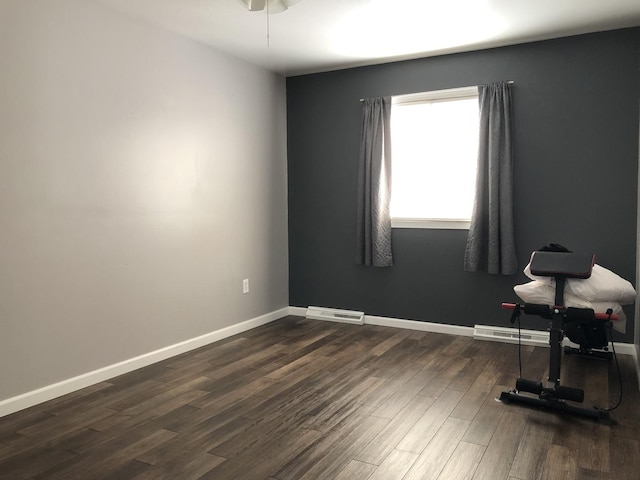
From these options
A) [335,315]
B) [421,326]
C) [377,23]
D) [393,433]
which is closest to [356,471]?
[393,433]

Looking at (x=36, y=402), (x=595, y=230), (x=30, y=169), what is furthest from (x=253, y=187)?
(x=595, y=230)

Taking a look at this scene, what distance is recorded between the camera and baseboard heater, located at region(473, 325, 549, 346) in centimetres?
411

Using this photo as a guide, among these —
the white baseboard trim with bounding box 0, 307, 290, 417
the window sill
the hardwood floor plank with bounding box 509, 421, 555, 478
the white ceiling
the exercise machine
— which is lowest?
the hardwood floor plank with bounding box 509, 421, 555, 478

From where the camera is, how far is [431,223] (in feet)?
15.0

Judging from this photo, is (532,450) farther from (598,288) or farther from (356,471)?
(598,288)

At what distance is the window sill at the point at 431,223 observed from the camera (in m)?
4.43

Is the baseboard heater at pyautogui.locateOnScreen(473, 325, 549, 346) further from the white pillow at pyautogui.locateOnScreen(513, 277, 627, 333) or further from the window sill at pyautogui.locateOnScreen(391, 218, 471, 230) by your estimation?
the white pillow at pyautogui.locateOnScreen(513, 277, 627, 333)

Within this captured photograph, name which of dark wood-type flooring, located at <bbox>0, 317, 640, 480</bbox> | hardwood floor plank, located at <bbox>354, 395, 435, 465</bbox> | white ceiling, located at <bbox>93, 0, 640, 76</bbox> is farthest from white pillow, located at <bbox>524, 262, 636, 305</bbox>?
white ceiling, located at <bbox>93, 0, 640, 76</bbox>

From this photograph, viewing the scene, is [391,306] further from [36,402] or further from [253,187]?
[36,402]

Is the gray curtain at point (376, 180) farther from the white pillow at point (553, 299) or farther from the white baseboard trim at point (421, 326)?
the white pillow at point (553, 299)

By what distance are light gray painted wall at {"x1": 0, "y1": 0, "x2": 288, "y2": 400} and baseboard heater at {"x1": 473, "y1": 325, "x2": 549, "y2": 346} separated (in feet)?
6.60

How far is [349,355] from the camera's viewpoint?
154 inches

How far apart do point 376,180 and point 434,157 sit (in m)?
0.54

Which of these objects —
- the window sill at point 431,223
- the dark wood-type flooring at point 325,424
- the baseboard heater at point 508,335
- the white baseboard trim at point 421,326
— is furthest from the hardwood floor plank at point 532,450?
the window sill at point 431,223
